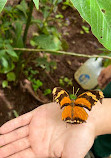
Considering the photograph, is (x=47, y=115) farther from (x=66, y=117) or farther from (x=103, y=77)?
(x=103, y=77)

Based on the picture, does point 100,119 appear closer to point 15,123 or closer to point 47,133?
point 47,133

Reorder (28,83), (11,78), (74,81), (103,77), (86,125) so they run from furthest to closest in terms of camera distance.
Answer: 1. (74,81)
2. (28,83)
3. (11,78)
4. (103,77)
5. (86,125)

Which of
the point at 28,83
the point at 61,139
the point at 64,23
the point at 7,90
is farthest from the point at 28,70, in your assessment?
the point at 61,139

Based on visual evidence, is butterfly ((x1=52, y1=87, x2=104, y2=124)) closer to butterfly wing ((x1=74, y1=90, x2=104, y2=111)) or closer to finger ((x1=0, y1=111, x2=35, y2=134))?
butterfly wing ((x1=74, y1=90, x2=104, y2=111))

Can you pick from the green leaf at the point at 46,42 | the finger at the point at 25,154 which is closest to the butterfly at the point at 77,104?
the finger at the point at 25,154

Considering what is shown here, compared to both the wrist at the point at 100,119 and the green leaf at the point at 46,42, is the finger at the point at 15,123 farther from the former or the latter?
the green leaf at the point at 46,42

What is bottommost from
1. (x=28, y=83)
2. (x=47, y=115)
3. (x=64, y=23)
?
(x=28, y=83)

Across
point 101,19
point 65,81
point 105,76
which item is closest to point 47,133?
point 101,19
